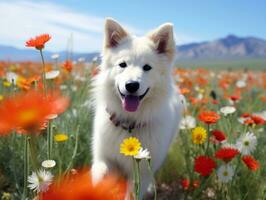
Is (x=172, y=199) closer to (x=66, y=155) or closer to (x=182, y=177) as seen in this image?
(x=182, y=177)

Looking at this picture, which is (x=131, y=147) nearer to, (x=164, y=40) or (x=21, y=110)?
(x=21, y=110)

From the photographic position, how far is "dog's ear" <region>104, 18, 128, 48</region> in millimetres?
3336

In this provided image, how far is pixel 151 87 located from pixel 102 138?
1.99 ft

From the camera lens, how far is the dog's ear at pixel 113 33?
3336 mm

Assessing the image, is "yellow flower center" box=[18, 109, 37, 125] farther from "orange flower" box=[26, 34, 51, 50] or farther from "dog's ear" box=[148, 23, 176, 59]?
"dog's ear" box=[148, 23, 176, 59]

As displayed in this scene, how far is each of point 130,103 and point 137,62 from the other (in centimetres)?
35

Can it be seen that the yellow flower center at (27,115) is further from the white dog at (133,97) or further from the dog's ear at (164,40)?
the dog's ear at (164,40)

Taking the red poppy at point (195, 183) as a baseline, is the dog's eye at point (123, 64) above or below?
above

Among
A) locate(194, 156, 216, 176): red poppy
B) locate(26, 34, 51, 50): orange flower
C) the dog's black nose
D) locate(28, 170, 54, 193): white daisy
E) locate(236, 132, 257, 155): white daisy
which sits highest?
locate(26, 34, 51, 50): orange flower

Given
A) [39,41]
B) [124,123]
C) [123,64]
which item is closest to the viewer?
[39,41]

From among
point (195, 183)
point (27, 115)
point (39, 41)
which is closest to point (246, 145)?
point (195, 183)

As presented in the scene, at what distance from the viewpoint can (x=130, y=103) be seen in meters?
3.03

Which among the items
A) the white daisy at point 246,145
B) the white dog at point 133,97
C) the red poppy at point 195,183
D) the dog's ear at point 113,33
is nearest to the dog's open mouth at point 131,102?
the white dog at point 133,97

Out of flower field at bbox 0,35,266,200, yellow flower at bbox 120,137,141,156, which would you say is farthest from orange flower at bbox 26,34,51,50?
yellow flower at bbox 120,137,141,156
